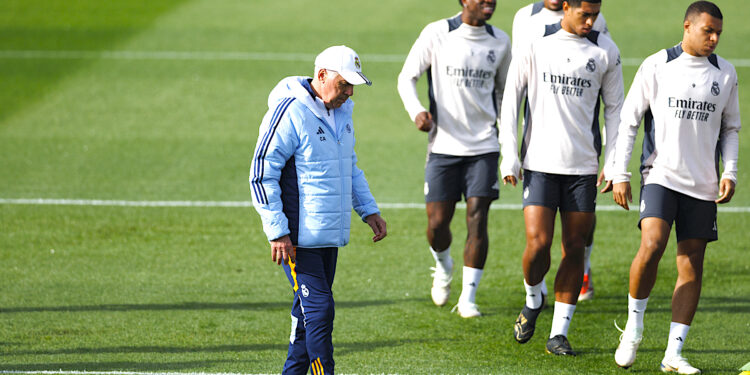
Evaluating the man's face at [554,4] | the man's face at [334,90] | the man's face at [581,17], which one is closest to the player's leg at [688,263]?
the man's face at [581,17]

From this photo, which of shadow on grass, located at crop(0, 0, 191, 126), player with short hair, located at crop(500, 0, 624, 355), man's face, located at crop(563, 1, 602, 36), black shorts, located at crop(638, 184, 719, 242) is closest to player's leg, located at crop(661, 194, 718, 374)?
black shorts, located at crop(638, 184, 719, 242)

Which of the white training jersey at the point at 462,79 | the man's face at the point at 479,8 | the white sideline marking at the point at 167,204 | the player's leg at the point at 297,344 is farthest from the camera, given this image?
the white sideline marking at the point at 167,204

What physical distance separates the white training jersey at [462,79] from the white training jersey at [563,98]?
3.06ft

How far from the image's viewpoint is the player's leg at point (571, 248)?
6492 millimetres

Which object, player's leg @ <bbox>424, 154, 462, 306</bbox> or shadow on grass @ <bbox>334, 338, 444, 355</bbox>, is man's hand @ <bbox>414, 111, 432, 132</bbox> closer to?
player's leg @ <bbox>424, 154, 462, 306</bbox>

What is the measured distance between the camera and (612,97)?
6.56 meters

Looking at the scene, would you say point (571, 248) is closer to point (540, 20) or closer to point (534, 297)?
point (534, 297)

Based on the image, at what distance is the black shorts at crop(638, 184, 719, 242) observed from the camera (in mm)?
5996

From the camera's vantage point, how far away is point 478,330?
7.07 metres

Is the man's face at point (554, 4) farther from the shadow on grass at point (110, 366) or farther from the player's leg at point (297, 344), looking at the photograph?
the shadow on grass at point (110, 366)

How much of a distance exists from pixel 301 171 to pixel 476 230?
243cm

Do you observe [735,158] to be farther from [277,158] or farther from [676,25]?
[676,25]

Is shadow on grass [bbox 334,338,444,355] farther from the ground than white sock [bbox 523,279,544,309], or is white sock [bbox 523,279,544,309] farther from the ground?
white sock [bbox 523,279,544,309]

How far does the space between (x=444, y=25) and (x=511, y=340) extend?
99.2 inches
